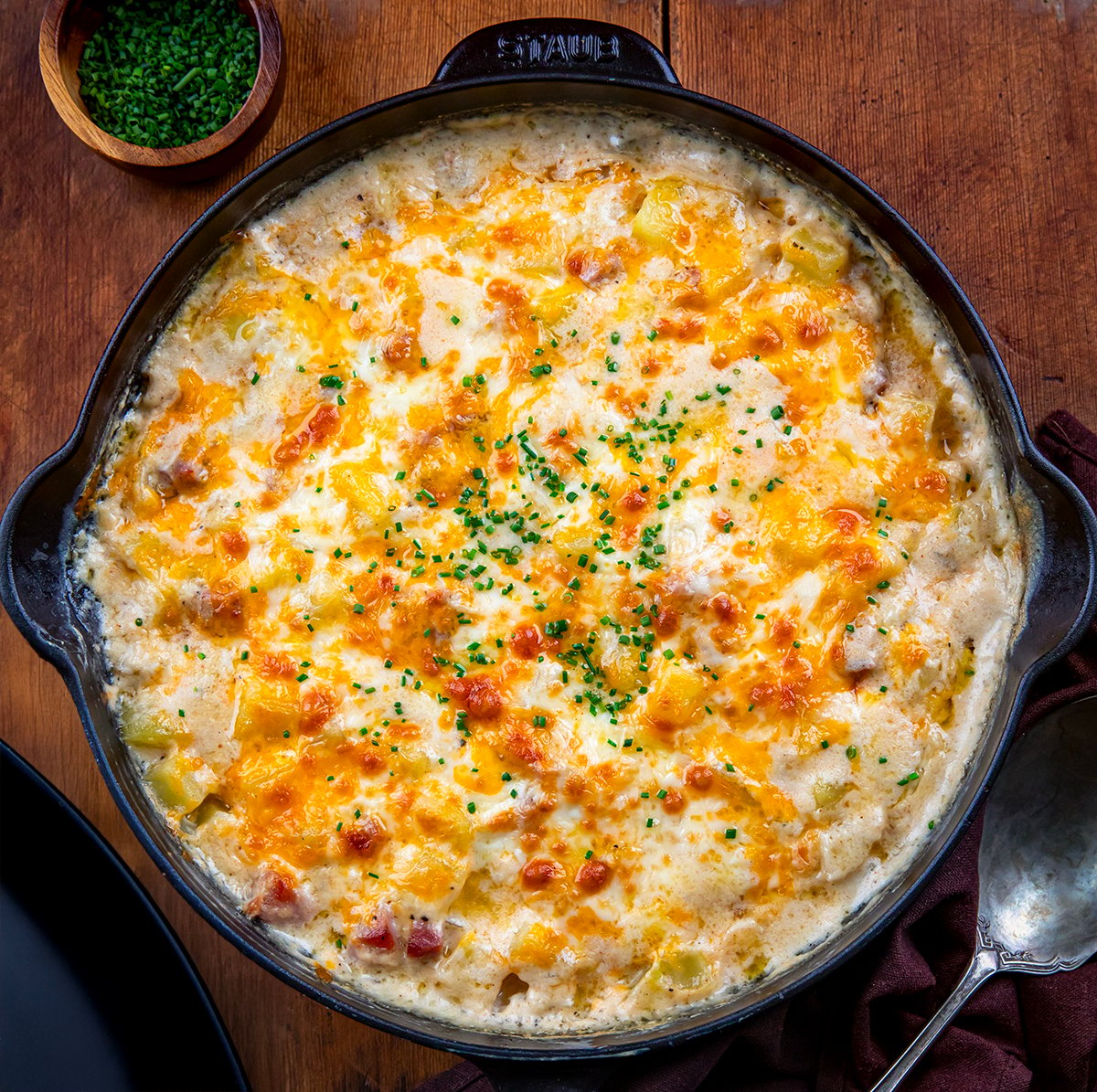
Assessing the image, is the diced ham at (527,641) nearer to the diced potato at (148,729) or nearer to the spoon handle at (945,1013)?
the diced potato at (148,729)

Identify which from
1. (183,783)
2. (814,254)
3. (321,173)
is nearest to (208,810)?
(183,783)

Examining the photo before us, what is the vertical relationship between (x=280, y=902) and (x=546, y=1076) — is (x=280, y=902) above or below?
above

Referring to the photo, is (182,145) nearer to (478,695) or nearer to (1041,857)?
(478,695)

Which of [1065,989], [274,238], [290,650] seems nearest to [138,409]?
[274,238]

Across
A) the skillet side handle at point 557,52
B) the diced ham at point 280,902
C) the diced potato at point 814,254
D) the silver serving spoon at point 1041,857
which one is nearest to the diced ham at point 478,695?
the diced ham at point 280,902

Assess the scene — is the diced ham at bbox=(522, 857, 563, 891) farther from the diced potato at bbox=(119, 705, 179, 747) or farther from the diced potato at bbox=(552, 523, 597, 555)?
the diced potato at bbox=(119, 705, 179, 747)

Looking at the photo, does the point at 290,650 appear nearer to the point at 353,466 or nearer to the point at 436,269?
the point at 353,466

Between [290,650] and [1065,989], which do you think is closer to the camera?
[290,650]
